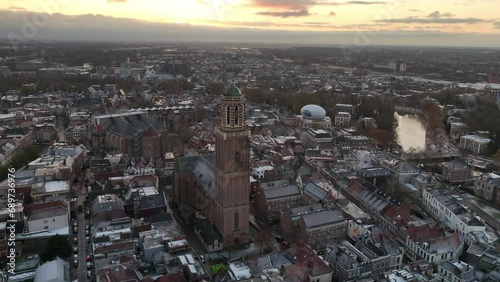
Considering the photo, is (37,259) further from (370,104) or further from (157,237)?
(370,104)

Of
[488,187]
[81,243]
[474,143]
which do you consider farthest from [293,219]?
[474,143]

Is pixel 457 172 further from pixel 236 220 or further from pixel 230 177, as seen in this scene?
pixel 230 177

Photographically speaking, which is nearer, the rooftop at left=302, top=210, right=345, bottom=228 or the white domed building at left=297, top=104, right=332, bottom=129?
the rooftop at left=302, top=210, right=345, bottom=228

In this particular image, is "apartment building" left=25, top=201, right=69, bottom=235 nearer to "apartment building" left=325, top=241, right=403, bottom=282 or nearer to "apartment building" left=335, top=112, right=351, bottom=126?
"apartment building" left=325, top=241, right=403, bottom=282

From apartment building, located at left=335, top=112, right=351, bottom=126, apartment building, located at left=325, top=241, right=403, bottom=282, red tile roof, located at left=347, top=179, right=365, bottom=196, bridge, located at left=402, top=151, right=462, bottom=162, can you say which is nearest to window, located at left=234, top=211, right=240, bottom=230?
apartment building, located at left=325, top=241, right=403, bottom=282

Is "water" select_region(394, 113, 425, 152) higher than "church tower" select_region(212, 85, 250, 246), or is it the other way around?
"church tower" select_region(212, 85, 250, 246)

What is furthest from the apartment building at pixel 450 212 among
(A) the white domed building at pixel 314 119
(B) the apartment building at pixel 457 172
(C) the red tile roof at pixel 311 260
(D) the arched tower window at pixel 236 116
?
(A) the white domed building at pixel 314 119

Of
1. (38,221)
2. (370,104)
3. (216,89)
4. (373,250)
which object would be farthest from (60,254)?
(216,89)

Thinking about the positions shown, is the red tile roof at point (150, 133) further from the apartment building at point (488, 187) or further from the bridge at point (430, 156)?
the apartment building at point (488, 187)
